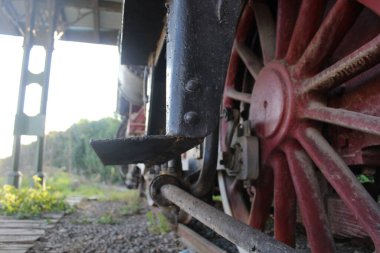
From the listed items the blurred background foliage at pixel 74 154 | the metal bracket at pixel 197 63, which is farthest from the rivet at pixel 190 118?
the blurred background foliage at pixel 74 154

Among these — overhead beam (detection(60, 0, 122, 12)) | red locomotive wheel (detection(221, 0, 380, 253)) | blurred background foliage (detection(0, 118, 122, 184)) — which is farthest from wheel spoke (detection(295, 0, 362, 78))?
blurred background foliage (detection(0, 118, 122, 184))

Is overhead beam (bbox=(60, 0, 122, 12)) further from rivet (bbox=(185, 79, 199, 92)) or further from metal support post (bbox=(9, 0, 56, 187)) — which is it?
rivet (bbox=(185, 79, 199, 92))

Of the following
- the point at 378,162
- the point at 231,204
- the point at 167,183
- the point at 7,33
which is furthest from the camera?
the point at 7,33

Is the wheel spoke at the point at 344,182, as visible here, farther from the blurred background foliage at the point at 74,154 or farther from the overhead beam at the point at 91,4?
the blurred background foliage at the point at 74,154

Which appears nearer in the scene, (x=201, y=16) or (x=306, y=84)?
(x=201, y=16)

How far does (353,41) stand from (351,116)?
1.45 ft

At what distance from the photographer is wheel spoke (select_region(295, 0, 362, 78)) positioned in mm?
1220

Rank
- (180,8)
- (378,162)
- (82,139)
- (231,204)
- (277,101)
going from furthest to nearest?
(82,139) < (231,204) < (277,101) < (378,162) < (180,8)

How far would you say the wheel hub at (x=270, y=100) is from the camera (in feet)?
4.86

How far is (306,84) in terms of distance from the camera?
1.39 m

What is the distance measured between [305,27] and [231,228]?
0.85 meters

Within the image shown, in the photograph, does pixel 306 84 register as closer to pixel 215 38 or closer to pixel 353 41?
pixel 353 41

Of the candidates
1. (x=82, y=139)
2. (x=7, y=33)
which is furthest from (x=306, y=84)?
(x=82, y=139)

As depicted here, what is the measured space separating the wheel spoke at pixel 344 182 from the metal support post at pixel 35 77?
527 centimetres
